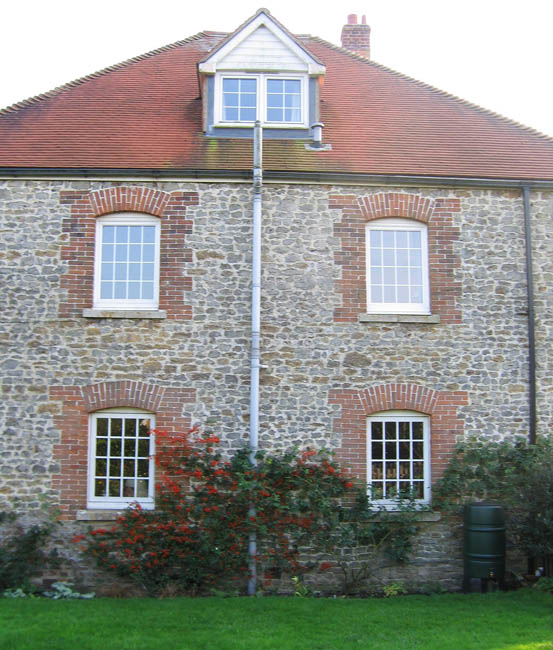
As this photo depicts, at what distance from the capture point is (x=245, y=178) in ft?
38.8

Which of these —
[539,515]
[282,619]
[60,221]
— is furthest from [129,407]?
[539,515]

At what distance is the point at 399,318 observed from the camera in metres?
11.6

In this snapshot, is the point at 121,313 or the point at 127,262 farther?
the point at 127,262

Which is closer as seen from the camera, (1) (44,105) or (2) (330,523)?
(2) (330,523)

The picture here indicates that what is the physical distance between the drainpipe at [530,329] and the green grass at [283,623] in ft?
8.83

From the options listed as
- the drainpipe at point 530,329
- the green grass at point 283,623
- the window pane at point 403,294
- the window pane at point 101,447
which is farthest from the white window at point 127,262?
the drainpipe at point 530,329

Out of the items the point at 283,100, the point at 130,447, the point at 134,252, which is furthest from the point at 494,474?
the point at 283,100

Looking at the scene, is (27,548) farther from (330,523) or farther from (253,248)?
(253,248)

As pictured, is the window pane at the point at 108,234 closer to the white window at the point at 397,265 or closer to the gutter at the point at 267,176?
the gutter at the point at 267,176

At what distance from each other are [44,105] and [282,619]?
1043 cm

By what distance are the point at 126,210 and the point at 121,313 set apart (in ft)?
5.79

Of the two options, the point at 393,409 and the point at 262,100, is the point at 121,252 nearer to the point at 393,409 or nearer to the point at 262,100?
the point at 262,100

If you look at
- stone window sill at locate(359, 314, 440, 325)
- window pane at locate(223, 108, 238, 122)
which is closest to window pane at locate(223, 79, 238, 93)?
window pane at locate(223, 108, 238, 122)

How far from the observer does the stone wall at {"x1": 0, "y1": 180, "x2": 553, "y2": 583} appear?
11219mm
